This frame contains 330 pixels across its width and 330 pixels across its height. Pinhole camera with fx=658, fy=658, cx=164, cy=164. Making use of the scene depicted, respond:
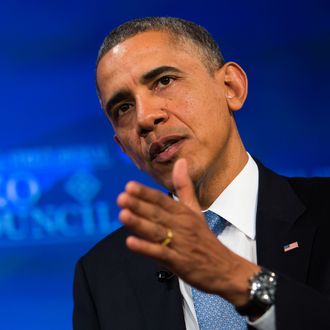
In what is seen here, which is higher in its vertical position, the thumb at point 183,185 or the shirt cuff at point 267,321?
the thumb at point 183,185

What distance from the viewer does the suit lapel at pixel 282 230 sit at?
6.24 ft

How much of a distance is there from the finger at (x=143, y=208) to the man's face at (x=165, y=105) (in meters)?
0.63

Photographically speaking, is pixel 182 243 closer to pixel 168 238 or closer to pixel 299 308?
pixel 168 238

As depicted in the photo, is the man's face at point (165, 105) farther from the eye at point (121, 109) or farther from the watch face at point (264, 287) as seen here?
the watch face at point (264, 287)

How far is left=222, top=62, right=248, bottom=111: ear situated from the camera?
2283mm

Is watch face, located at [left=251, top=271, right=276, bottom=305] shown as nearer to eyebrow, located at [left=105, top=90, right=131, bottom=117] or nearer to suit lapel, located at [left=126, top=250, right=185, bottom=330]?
suit lapel, located at [left=126, top=250, right=185, bottom=330]

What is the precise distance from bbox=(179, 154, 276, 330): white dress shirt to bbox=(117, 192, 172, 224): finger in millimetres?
706

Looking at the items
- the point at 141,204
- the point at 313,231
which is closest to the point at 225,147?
the point at 313,231

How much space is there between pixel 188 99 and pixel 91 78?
1.64 m

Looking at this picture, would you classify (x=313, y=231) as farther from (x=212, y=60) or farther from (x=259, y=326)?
(x=212, y=60)

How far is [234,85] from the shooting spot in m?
2.31

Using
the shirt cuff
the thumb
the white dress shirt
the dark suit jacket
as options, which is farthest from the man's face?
the shirt cuff

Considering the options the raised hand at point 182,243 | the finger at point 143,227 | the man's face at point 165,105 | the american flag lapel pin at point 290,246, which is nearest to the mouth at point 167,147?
the man's face at point 165,105

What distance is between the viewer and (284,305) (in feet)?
4.99
